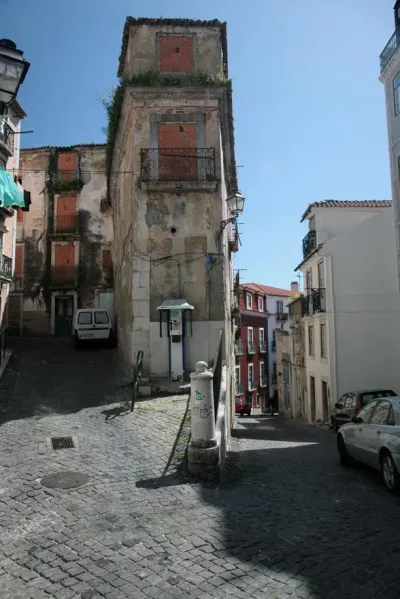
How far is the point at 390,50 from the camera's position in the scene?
18406 millimetres

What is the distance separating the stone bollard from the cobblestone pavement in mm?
280

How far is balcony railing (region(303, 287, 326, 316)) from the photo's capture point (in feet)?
79.8

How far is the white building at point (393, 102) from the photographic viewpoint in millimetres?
18108

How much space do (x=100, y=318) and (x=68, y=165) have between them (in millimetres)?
16035

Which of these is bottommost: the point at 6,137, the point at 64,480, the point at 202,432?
the point at 64,480

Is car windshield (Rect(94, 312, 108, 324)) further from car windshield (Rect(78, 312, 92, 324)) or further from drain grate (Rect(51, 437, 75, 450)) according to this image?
drain grate (Rect(51, 437, 75, 450))

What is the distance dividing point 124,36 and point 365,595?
16698mm

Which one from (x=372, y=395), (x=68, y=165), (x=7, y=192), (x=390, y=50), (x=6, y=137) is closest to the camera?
(x=7, y=192)

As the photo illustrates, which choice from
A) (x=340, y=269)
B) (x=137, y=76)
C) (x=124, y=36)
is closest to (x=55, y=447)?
(x=137, y=76)

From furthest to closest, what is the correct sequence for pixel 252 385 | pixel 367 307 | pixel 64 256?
1. pixel 252 385
2. pixel 64 256
3. pixel 367 307

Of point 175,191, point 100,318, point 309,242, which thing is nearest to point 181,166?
point 175,191

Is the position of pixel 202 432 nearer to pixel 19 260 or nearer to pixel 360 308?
pixel 360 308

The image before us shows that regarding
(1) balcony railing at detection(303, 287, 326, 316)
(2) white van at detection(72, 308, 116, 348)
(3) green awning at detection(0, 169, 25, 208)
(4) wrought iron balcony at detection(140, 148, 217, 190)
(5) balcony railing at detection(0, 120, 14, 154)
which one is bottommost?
(2) white van at detection(72, 308, 116, 348)

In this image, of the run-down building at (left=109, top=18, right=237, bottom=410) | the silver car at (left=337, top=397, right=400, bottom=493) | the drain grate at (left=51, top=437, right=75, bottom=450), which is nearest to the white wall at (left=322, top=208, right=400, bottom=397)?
the run-down building at (left=109, top=18, right=237, bottom=410)
